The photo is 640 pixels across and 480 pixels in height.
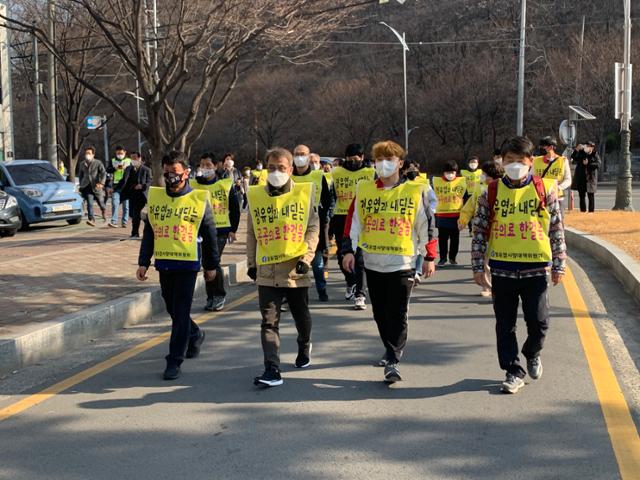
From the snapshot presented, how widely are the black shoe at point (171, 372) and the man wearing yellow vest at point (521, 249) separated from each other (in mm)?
2403

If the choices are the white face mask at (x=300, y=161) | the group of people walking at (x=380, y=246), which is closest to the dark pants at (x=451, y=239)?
the white face mask at (x=300, y=161)

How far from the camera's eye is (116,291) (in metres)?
9.38

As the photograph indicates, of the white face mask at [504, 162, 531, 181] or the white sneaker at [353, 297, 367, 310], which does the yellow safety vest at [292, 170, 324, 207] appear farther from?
the white face mask at [504, 162, 531, 181]

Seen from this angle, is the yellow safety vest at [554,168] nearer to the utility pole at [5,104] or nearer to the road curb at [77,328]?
the road curb at [77,328]

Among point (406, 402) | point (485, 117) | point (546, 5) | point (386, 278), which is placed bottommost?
point (406, 402)

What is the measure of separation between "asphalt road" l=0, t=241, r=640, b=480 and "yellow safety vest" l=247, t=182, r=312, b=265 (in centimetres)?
95

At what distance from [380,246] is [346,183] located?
378 cm

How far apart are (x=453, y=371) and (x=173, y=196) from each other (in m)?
2.62

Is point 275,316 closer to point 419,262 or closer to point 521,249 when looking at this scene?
point 419,262

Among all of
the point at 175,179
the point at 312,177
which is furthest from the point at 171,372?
the point at 312,177

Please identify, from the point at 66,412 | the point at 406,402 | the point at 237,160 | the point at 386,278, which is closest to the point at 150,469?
the point at 66,412

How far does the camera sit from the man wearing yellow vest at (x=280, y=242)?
6059mm

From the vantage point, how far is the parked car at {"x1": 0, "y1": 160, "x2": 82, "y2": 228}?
62.5 ft

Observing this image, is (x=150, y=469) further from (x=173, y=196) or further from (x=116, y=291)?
(x=116, y=291)
